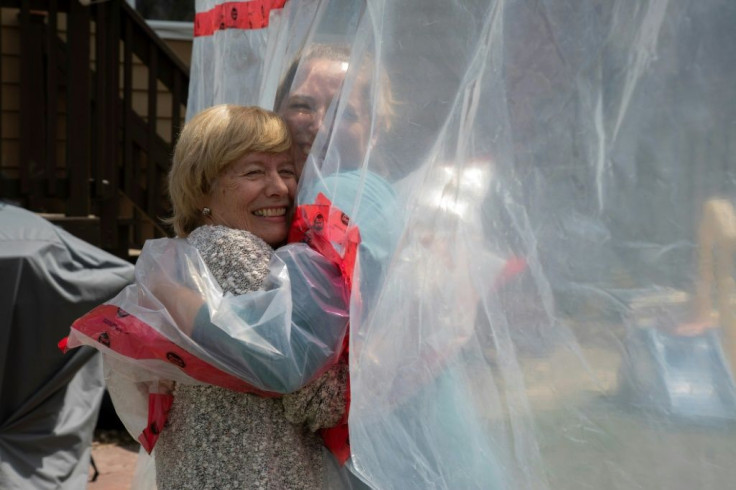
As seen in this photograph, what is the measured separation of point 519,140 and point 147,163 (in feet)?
16.9

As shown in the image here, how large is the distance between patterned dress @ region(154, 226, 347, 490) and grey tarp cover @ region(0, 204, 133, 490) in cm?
214

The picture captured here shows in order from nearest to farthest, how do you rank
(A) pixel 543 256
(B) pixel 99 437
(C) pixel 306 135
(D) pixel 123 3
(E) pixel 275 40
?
(A) pixel 543 256, (C) pixel 306 135, (E) pixel 275 40, (B) pixel 99 437, (D) pixel 123 3

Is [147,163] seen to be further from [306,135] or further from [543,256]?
[543,256]

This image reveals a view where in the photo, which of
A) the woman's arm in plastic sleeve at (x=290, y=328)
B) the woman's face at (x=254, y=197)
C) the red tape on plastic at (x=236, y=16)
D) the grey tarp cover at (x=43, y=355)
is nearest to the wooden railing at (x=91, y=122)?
the grey tarp cover at (x=43, y=355)

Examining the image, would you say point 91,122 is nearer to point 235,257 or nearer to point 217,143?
point 217,143

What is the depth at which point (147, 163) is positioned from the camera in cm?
646

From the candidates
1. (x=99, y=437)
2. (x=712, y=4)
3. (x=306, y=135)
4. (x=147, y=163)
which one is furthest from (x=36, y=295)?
(x=712, y=4)

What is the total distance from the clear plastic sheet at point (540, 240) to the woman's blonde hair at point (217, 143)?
15cm

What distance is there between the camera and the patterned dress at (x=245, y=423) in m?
1.88

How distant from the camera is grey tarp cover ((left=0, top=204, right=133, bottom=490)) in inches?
152

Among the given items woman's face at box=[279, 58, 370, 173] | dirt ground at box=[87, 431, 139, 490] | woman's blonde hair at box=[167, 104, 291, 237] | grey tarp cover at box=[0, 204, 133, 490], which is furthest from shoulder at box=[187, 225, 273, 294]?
dirt ground at box=[87, 431, 139, 490]

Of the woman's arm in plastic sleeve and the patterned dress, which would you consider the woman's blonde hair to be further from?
the woman's arm in plastic sleeve

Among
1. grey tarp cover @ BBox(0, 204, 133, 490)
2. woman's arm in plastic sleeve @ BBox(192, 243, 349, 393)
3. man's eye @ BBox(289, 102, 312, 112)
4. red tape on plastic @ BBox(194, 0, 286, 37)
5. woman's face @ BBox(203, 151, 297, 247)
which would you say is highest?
red tape on plastic @ BBox(194, 0, 286, 37)

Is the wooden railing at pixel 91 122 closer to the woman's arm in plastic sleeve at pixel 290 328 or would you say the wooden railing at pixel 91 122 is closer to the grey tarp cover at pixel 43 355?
the grey tarp cover at pixel 43 355
